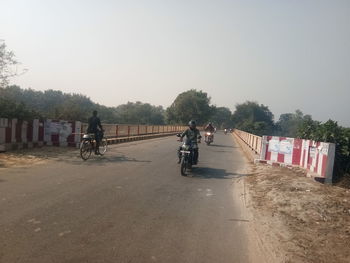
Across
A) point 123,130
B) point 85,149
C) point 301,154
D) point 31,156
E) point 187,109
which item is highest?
point 187,109

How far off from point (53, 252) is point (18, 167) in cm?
714

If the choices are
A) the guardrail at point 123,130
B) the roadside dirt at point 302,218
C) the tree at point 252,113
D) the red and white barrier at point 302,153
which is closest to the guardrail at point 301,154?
the red and white barrier at point 302,153

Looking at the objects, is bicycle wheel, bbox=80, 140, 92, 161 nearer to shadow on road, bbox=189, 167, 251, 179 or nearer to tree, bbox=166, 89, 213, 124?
shadow on road, bbox=189, 167, 251, 179

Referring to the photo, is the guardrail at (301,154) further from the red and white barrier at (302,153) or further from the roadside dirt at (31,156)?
the roadside dirt at (31,156)

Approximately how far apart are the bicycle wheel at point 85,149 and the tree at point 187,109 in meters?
91.6

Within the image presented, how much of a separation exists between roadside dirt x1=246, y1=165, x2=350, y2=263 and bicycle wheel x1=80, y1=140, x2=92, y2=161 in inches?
240

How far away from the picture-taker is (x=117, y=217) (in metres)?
6.04

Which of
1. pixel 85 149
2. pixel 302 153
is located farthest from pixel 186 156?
pixel 302 153

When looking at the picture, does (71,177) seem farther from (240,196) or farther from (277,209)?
(277,209)

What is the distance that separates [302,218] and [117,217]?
3.43 m

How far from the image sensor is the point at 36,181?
866 centimetres

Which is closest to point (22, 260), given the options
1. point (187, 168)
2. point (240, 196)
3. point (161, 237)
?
point (161, 237)

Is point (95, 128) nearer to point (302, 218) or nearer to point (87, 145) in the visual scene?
point (87, 145)

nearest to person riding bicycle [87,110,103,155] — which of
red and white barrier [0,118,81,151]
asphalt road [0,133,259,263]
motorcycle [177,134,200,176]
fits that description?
red and white barrier [0,118,81,151]
